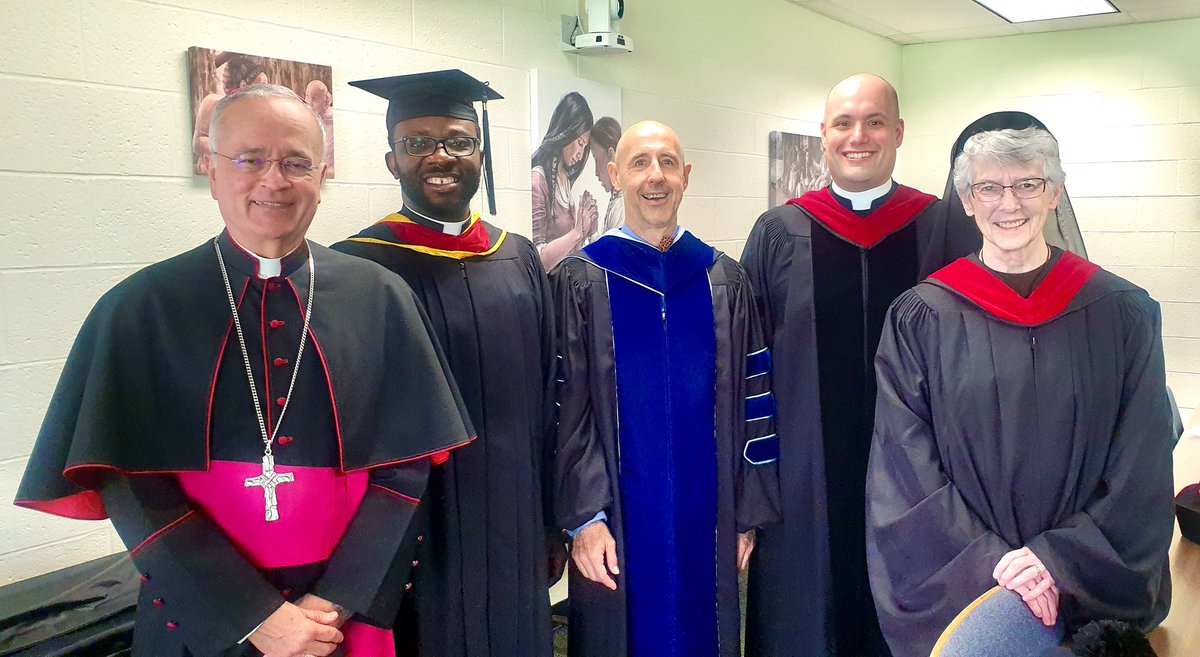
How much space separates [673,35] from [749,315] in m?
2.39

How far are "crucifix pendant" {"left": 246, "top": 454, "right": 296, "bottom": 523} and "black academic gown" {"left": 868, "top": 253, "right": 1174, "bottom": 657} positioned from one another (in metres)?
1.20

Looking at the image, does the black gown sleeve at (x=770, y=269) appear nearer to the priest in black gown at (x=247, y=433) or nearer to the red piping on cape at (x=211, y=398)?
the priest in black gown at (x=247, y=433)

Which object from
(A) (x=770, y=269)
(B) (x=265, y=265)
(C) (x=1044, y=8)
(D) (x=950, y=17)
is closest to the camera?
(B) (x=265, y=265)

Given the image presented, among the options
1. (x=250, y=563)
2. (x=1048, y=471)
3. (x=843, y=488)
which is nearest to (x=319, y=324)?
(x=250, y=563)

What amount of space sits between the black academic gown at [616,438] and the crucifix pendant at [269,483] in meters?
0.82

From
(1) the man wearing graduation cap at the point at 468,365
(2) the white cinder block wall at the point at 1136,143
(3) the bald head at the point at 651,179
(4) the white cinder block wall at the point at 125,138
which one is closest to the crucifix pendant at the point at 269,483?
(1) the man wearing graduation cap at the point at 468,365

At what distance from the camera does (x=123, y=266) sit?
6.98 feet

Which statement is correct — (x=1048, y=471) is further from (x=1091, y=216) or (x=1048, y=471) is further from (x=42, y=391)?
(x=1091, y=216)

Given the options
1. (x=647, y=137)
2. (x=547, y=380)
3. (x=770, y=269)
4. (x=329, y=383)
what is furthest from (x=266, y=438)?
(x=770, y=269)

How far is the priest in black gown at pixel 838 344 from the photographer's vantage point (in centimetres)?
243

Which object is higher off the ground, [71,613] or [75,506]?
[75,506]

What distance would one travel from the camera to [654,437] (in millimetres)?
2186

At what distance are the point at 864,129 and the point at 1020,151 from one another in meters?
0.82

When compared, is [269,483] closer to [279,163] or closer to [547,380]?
[279,163]
